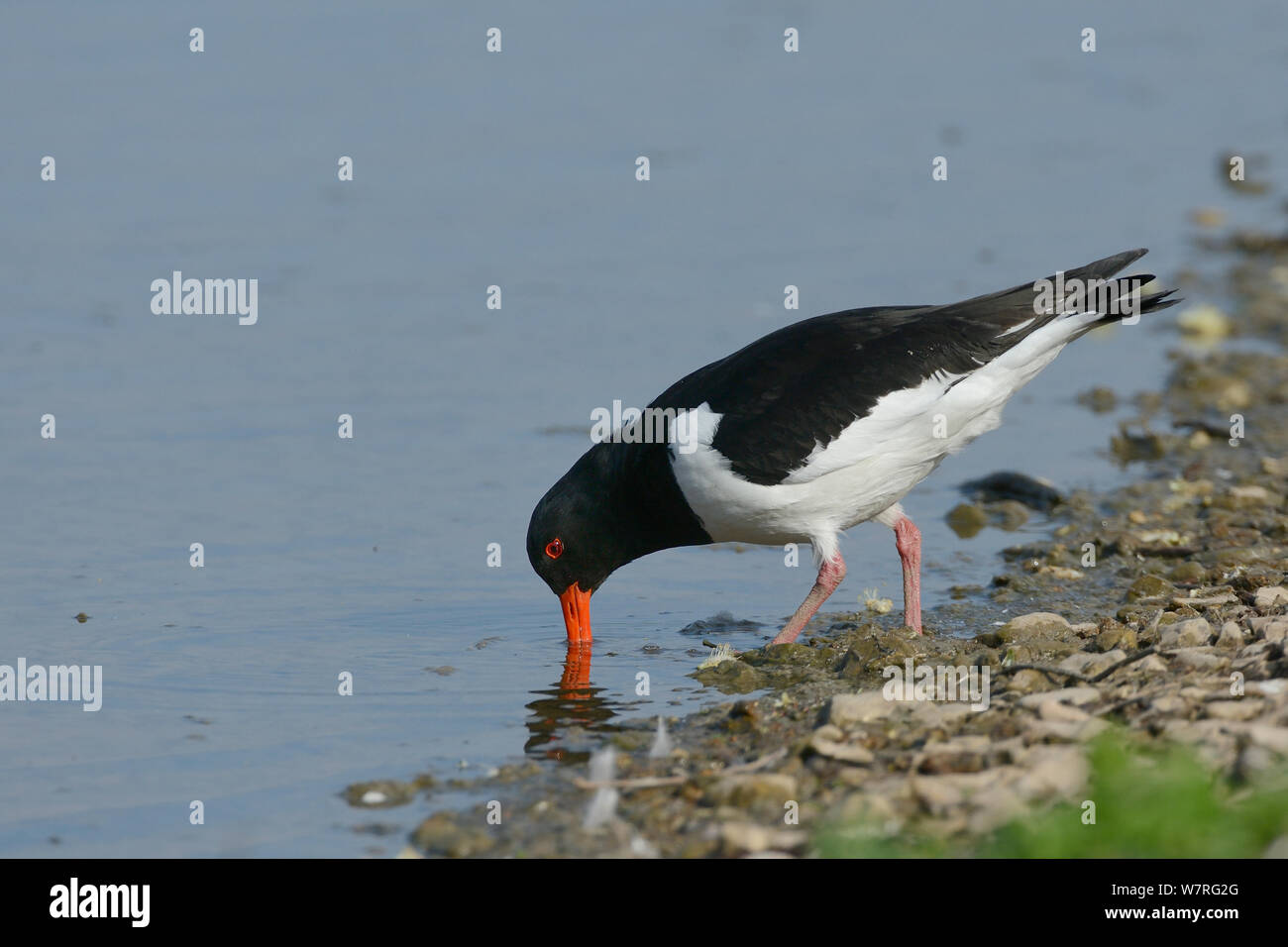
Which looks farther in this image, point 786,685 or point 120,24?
point 120,24

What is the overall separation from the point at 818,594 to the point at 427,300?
Result: 21.0 ft

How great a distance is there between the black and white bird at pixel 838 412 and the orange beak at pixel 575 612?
1.59 feet

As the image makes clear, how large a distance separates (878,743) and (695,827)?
0.75 meters

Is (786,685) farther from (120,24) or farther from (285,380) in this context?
(120,24)

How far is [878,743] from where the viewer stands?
5121 mm

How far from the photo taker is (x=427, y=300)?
1262 centimetres

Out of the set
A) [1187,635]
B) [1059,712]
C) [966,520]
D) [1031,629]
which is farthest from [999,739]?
[966,520]

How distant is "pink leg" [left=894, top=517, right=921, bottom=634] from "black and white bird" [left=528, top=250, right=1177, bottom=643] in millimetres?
13

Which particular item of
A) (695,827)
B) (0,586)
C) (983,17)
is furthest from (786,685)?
(983,17)

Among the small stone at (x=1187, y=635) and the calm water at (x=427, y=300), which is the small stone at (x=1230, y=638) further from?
the calm water at (x=427, y=300)

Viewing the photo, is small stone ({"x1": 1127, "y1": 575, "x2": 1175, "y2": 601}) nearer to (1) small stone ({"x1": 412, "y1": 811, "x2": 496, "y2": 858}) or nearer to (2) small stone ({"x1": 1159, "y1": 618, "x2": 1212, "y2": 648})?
(2) small stone ({"x1": 1159, "y1": 618, "x2": 1212, "y2": 648})

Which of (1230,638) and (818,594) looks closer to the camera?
(1230,638)

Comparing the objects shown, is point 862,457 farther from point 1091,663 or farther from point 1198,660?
point 1198,660
